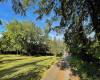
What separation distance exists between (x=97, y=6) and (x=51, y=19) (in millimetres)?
6139

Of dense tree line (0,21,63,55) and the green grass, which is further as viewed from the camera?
dense tree line (0,21,63,55)

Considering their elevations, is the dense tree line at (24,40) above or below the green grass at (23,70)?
above

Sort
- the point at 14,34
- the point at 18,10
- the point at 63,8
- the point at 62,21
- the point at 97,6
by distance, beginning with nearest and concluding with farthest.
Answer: the point at 18,10, the point at 97,6, the point at 63,8, the point at 62,21, the point at 14,34

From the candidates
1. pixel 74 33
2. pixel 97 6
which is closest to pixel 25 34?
pixel 74 33

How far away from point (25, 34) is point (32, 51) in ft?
22.2

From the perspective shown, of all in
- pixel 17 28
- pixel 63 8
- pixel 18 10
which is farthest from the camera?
pixel 17 28

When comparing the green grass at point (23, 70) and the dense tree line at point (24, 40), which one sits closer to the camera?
the green grass at point (23, 70)

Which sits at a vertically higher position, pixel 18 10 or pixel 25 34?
pixel 25 34

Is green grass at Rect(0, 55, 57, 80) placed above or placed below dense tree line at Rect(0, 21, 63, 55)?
below

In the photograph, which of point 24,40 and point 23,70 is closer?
point 23,70

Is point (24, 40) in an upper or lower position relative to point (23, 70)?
upper

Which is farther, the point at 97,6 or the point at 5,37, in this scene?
the point at 5,37

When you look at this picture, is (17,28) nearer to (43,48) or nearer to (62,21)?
(43,48)

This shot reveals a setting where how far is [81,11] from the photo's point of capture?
58.0 ft
